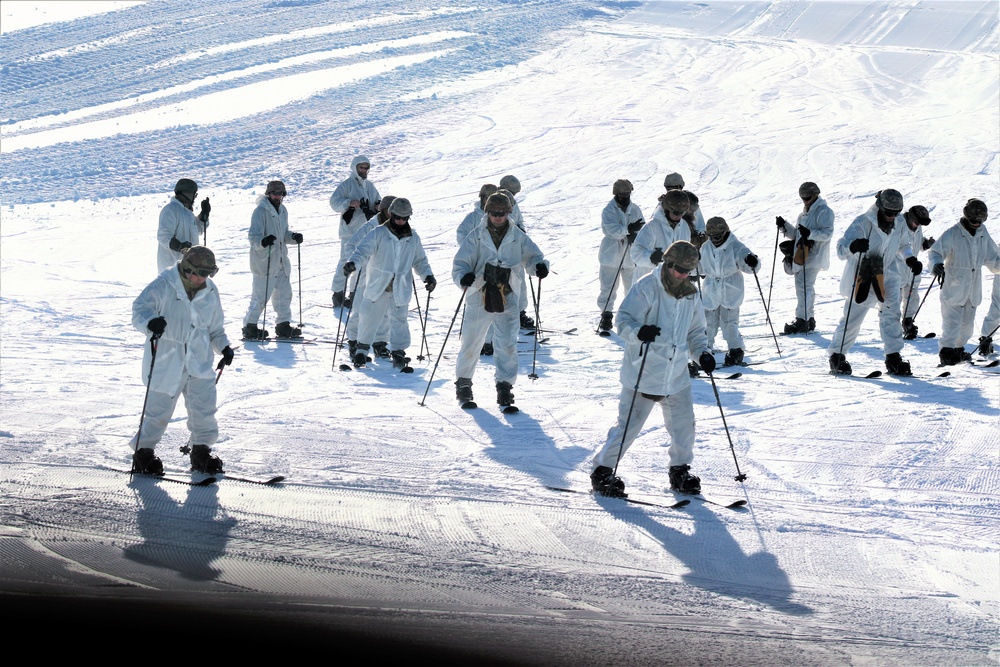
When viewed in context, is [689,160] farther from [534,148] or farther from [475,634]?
[475,634]

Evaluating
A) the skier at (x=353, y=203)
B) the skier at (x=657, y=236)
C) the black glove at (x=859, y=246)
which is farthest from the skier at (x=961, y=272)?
the skier at (x=353, y=203)

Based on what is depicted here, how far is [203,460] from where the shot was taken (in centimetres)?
806

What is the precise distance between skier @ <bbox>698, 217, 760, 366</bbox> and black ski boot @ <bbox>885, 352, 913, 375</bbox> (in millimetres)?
1541

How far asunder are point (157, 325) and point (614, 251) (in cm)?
760

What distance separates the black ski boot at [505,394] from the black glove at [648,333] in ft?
10.6

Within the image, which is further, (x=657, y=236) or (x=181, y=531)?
(x=657, y=236)

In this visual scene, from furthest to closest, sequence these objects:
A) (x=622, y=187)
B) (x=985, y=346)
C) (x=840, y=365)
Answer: (x=622, y=187) < (x=985, y=346) < (x=840, y=365)

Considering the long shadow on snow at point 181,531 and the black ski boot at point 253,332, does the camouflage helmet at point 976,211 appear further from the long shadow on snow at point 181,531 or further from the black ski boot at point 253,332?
the long shadow on snow at point 181,531

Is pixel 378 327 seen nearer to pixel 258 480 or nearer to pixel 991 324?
pixel 258 480

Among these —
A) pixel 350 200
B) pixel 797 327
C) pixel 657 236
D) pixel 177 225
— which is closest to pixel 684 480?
pixel 657 236

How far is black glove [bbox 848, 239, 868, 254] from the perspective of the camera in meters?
11.0

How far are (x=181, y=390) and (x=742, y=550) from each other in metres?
3.87

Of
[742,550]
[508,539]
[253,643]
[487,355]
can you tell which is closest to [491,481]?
[508,539]

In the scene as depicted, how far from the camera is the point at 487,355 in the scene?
42.2 feet
